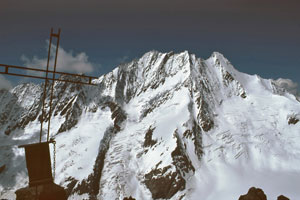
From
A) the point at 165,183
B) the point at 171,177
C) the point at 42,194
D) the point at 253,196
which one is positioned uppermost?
the point at 171,177

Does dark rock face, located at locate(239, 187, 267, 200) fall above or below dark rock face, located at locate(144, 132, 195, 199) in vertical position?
below

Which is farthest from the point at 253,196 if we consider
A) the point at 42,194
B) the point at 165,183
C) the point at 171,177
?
the point at 165,183

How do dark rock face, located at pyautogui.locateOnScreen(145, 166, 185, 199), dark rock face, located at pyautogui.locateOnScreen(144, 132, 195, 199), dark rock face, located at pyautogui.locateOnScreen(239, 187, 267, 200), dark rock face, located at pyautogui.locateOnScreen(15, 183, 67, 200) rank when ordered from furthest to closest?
dark rock face, located at pyautogui.locateOnScreen(144, 132, 195, 199) → dark rock face, located at pyautogui.locateOnScreen(145, 166, 185, 199) → dark rock face, located at pyautogui.locateOnScreen(239, 187, 267, 200) → dark rock face, located at pyautogui.locateOnScreen(15, 183, 67, 200)

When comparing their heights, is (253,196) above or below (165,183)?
below

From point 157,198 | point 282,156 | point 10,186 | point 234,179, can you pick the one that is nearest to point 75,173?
point 10,186

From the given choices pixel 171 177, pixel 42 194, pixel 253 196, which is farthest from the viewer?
pixel 171 177

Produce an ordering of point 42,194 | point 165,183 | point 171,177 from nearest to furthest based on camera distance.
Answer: point 42,194, point 165,183, point 171,177

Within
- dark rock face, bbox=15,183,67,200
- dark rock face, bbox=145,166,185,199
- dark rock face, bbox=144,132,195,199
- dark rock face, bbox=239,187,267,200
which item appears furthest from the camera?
dark rock face, bbox=144,132,195,199

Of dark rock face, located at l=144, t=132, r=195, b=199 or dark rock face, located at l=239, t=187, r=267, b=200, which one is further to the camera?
dark rock face, located at l=144, t=132, r=195, b=199

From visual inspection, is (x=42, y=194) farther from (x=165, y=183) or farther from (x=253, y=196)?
(x=165, y=183)

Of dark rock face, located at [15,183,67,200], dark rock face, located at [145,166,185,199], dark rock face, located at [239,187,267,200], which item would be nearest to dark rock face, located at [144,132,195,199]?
dark rock face, located at [145,166,185,199]

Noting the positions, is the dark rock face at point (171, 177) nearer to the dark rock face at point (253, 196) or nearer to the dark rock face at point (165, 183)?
the dark rock face at point (165, 183)

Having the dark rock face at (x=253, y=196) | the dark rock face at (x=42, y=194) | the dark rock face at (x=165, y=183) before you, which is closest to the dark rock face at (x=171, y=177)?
the dark rock face at (x=165, y=183)

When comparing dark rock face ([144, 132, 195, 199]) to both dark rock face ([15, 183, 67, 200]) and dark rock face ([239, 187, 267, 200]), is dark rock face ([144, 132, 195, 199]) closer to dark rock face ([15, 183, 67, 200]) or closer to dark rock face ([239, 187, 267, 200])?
dark rock face ([239, 187, 267, 200])
